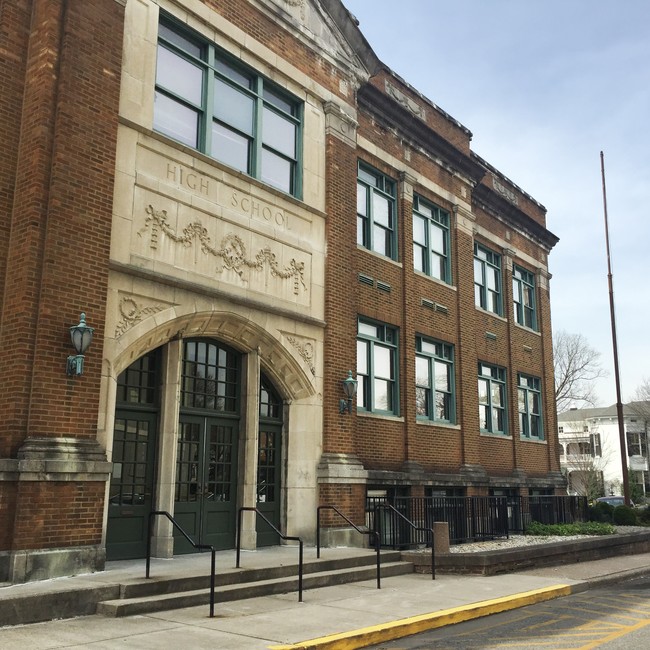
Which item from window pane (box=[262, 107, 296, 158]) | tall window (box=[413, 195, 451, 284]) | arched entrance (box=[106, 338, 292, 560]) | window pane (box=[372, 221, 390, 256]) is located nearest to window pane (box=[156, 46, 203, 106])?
window pane (box=[262, 107, 296, 158])

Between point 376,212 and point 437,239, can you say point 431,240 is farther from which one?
point 376,212

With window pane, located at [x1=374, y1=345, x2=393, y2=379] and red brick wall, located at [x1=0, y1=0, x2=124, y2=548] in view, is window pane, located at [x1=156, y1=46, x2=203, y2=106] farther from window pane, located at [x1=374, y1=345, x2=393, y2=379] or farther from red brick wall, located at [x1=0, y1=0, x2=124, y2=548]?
window pane, located at [x1=374, y1=345, x2=393, y2=379]

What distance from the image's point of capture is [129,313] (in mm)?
11602

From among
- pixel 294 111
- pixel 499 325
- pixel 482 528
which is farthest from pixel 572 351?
pixel 294 111

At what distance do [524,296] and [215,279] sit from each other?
16446 mm

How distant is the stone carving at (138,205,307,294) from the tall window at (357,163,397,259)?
11.9 feet

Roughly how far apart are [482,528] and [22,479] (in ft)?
38.4

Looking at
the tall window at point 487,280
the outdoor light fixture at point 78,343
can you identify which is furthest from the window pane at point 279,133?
the tall window at point 487,280

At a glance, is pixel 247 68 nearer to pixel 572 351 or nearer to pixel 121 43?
pixel 121 43

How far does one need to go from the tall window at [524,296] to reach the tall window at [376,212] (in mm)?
8289

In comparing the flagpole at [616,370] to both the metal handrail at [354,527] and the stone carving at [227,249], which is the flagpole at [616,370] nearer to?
the metal handrail at [354,527]

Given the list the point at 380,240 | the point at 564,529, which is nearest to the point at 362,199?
the point at 380,240

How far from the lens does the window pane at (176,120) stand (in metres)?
12.8

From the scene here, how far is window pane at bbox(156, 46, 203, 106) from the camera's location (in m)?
13.0
